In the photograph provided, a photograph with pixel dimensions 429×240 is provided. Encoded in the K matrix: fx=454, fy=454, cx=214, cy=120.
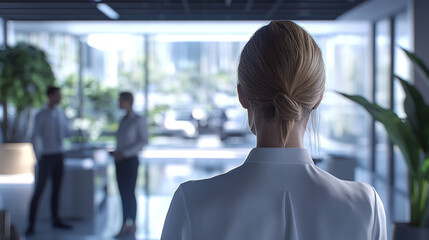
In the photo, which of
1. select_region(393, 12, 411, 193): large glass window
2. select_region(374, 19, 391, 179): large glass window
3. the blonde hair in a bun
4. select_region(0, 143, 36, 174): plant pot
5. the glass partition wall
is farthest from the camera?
the glass partition wall

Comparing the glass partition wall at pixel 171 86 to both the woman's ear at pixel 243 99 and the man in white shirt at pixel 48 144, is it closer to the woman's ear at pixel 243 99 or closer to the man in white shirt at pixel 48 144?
the man in white shirt at pixel 48 144

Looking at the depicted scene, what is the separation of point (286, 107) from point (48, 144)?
15.8ft

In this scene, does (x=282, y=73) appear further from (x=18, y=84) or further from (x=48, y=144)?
(x=18, y=84)

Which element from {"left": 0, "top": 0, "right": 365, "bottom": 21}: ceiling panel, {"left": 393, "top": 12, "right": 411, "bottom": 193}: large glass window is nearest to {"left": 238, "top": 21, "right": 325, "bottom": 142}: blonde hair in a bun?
{"left": 393, "top": 12, "right": 411, "bottom": 193}: large glass window

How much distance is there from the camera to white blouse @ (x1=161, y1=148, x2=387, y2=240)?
0.74 meters

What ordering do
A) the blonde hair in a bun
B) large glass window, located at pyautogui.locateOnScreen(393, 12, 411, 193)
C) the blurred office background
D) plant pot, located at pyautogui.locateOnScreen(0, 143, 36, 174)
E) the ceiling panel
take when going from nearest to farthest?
1. the blonde hair in a bun
2. the blurred office background
3. large glass window, located at pyautogui.locateOnScreen(393, 12, 411, 193)
4. the ceiling panel
5. plant pot, located at pyautogui.locateOnScreen(0, 143, 36, 174)

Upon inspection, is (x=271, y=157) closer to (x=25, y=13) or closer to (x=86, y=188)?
(x=86, y=188)

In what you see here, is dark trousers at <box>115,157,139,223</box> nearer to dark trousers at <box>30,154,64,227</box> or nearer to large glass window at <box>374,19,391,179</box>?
dark trousers at <box>30,154,64,227</box>

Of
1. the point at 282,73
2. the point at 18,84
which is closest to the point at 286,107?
the point at 282,73

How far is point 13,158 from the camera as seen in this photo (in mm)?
8547

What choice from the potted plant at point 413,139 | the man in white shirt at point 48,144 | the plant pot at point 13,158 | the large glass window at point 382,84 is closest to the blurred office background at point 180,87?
the large glass window at point 382,84

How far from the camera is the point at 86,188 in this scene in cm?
588

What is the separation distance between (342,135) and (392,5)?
5.01m

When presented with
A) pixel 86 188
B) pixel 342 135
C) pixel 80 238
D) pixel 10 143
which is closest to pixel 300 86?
pixel 80 238
